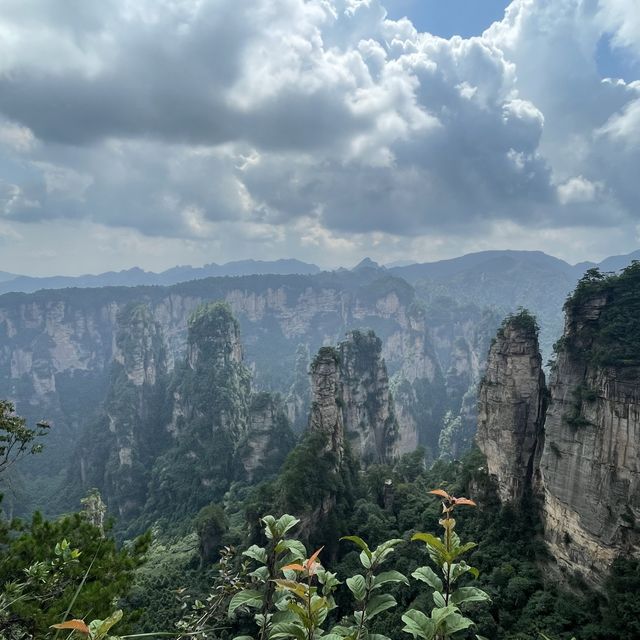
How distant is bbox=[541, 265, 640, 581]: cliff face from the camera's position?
→ 2086 centimetres

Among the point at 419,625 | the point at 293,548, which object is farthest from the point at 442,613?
the point at 293,548

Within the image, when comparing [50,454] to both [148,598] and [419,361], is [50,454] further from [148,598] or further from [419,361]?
[419,361]

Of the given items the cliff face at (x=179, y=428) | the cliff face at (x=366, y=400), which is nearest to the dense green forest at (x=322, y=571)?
the cliff face at (x=179, y=428)

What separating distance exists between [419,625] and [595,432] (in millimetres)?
24252

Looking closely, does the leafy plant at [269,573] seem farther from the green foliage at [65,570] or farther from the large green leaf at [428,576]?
the green foliage at [65,570]

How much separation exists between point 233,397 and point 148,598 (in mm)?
52220

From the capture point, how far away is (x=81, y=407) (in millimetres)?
144625

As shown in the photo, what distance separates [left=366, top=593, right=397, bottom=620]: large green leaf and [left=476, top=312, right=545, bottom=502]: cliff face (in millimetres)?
29492

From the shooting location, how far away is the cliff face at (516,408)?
95.6 feet

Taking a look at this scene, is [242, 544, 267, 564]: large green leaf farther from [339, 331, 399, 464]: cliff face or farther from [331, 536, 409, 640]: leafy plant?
[339, 331, 399, 464]: cliff face

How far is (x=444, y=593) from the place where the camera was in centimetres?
343

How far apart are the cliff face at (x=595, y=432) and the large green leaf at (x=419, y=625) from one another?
23029mm

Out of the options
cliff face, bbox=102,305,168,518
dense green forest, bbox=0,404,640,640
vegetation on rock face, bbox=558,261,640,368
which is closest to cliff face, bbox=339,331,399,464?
dense green forest, bbox=0,404,640,640

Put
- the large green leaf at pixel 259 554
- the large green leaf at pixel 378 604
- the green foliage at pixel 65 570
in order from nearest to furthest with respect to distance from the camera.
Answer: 1. the large green leaf at pixel 378 604
2. the large green leaf at pixel 259 554
3. the green foliage at pixel 65 570
